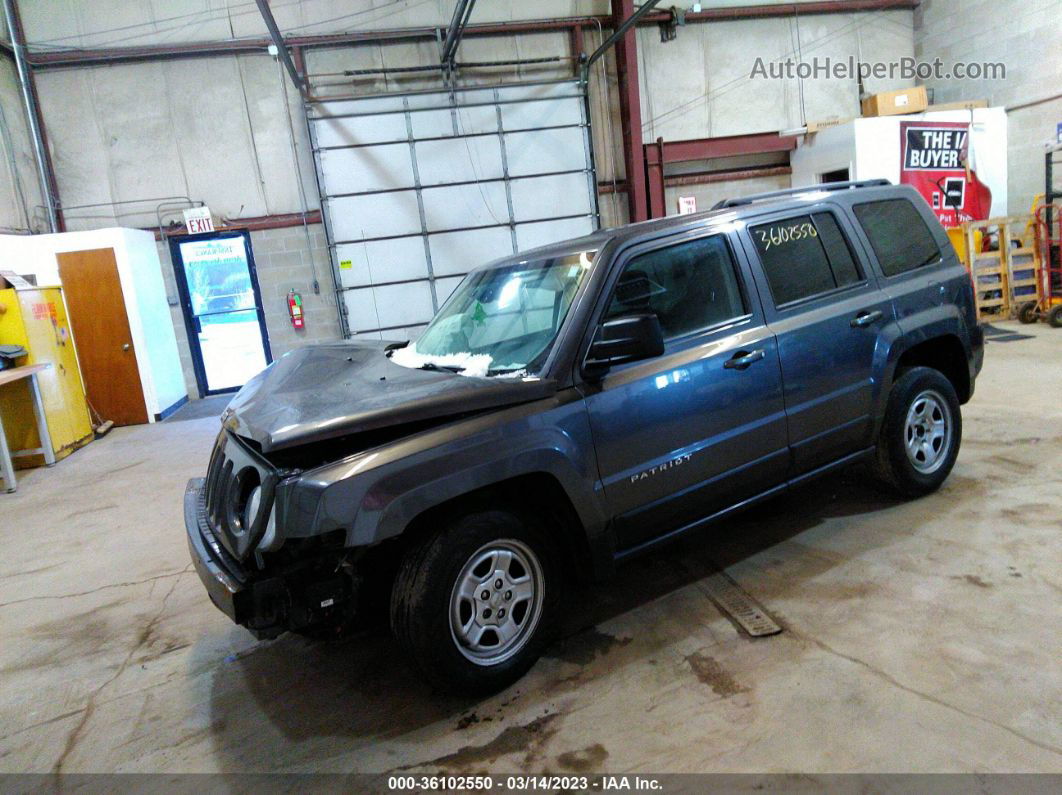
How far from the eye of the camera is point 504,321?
3164mm

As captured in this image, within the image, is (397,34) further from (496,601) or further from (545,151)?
(496,601)

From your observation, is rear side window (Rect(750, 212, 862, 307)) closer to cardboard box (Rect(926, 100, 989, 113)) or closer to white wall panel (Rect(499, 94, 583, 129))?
Result: white wall panel (Rect(499, 94, 583, 129))

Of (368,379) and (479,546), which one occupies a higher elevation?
(368,379)

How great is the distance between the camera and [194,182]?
11.1m

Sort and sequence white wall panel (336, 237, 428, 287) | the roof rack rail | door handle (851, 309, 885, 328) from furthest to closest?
1. white wall panel (336, 237, 428, 287)
2. the roof rack rail
3. door handle (851, 309, 885, 328)

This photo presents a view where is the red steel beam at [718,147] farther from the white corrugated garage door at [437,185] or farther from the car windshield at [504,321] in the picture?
the car windshield at [504,321]

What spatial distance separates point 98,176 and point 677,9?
10.3 metres

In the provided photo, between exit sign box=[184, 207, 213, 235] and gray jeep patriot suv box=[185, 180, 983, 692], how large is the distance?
8647 millimetres

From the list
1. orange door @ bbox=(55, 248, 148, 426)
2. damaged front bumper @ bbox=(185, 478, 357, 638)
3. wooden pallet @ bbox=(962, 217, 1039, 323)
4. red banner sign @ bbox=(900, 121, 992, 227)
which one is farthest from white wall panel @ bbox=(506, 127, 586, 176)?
damaged front bumper @ bbox=(185, 478, 357, 638)

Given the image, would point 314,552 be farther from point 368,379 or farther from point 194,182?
point 194,182

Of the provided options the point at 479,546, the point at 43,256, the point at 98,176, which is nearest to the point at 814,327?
the point at 479,546

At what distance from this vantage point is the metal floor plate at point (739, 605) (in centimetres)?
277

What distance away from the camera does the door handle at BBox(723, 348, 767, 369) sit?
2.98m

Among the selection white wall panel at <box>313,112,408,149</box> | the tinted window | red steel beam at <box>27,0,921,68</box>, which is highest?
red steel beam at <box>27,0,921,68</box>
